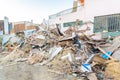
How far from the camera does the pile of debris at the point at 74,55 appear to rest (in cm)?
952

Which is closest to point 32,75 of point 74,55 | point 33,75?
point 33,75

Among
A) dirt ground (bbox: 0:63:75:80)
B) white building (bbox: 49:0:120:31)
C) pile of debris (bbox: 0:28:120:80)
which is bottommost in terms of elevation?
dirt ground (bbox: 0:63:75:80)

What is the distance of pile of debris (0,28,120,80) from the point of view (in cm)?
952

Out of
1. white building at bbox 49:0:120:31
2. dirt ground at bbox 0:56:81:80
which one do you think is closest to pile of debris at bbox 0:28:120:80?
dirt ground at bbox 0:56:81:80

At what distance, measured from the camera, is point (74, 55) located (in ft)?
39.2

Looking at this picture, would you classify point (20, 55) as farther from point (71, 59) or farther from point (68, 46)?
point (71, 59)

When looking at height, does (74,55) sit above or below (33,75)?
above

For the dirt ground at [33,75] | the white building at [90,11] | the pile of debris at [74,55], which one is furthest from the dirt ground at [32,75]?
the white building at [90,11]

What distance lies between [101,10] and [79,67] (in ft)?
23.0

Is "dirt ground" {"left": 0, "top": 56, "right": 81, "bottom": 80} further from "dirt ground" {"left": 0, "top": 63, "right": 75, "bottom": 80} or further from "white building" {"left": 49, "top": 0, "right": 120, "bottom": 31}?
"white building" {"left": 49, "top": 0, "right": 120, "bottom": 31}

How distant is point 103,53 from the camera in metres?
11.1

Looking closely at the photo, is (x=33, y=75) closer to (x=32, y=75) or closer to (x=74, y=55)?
(x=32, y=75)

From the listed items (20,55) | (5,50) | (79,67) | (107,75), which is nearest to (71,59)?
(79,67)

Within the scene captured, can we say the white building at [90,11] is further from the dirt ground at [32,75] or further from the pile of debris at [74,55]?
the dirt ground at [32,75]
